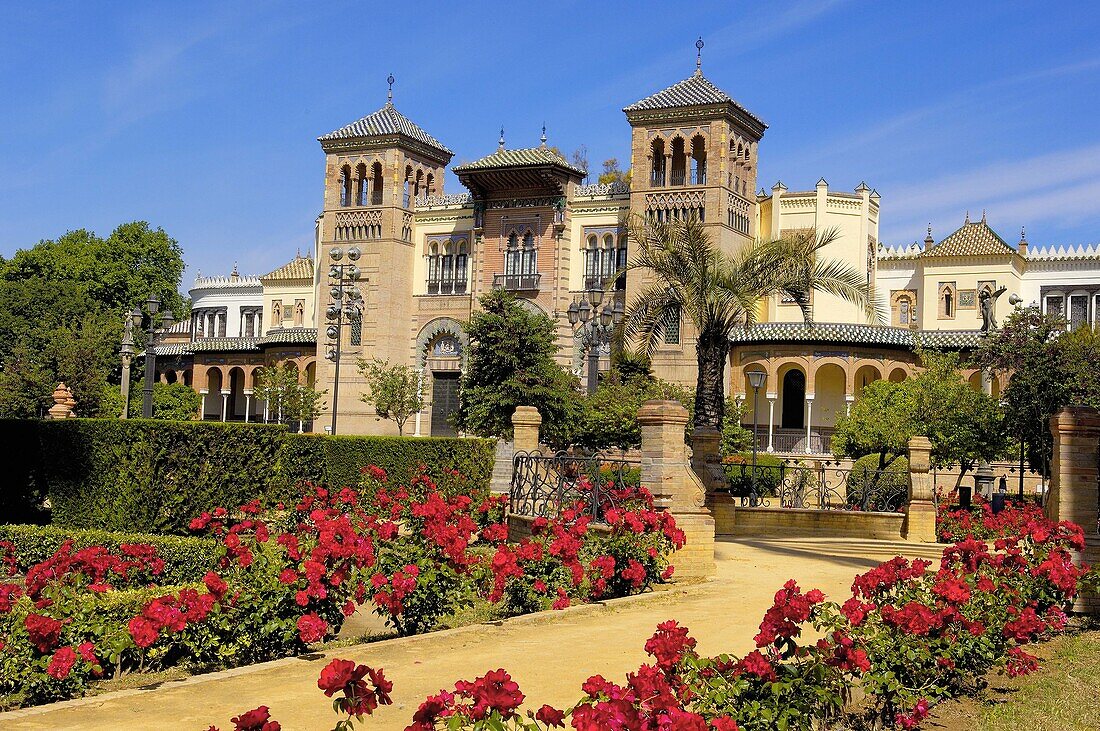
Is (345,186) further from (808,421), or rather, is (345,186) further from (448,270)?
(808,421)

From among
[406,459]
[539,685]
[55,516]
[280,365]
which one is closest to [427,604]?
[539,685]

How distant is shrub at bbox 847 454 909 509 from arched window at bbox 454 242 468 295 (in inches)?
1012

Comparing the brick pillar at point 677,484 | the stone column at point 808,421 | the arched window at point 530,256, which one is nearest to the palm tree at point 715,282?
the brick pillar at point 677,484

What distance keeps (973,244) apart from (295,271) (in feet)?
110

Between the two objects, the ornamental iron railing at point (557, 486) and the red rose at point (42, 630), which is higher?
the ornamental iron railing at point (557, 486)

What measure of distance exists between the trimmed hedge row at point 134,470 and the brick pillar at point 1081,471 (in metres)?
11.0

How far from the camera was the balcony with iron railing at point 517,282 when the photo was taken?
44.2 metres

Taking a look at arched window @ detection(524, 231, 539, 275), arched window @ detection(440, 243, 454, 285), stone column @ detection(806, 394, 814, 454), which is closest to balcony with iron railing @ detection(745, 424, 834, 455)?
stone column @ detection(806, 394, 814, 454)

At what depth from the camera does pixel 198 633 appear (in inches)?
329

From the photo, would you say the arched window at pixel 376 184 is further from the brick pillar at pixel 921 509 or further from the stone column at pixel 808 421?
the brick pillar at pixel 921 509

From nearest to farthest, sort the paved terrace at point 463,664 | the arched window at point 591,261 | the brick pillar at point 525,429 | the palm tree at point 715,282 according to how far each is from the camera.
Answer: the paved terrace at point 463,664
the brick pillar at point 525,429
the palm tree at point 715,282
the arched window at point 591,261

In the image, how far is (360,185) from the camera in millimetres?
47438

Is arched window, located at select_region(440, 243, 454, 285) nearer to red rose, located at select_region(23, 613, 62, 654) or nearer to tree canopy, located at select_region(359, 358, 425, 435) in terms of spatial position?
tree canopy, located at select_region(359, 358, 425, 435)

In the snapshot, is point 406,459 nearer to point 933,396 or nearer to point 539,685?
point 933,396
